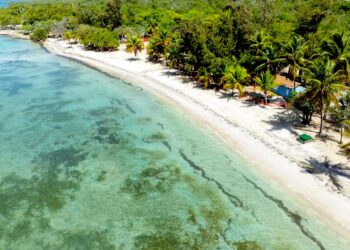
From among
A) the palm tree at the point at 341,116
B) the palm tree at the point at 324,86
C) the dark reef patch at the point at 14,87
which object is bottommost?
the dark reef patch at the point at 14,87

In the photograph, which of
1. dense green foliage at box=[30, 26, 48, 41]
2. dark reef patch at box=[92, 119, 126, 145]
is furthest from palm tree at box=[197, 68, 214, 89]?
dense green foliage at box=[30, 26, 48, 41]

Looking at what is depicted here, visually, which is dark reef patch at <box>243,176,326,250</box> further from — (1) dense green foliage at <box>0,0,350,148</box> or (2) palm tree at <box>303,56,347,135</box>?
(1) dense green foliage at <box>0,0,350,148</box>

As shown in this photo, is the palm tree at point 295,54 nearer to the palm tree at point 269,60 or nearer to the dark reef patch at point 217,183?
the palm tree at point 269,60

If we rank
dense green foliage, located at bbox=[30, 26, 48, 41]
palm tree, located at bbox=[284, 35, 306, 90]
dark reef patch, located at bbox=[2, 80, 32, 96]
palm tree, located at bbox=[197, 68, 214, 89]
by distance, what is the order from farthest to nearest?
dense green foliage, located at bbox=[30, 26, 48, 41] < dark reef patch, located at bbox=[2, 80, 32, 96] < palm tree, located at bbox=[197, 68, 214, 89] < palm tree, located at bbox=[284, 35, 306, 90]

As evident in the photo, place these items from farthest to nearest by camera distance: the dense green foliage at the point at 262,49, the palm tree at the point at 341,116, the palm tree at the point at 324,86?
the dense green foliage at the point at 262,49 < the palm tree at the point at 341,116 < the palm tree at the point at 324,86

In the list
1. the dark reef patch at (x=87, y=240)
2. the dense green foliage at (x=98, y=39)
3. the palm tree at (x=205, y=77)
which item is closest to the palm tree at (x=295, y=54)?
the palm tree at (x=205, y=77)

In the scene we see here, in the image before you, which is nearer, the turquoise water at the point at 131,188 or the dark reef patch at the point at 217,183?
the turquoise water at the point at 131,188

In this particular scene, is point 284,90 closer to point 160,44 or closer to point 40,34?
point 160,44
